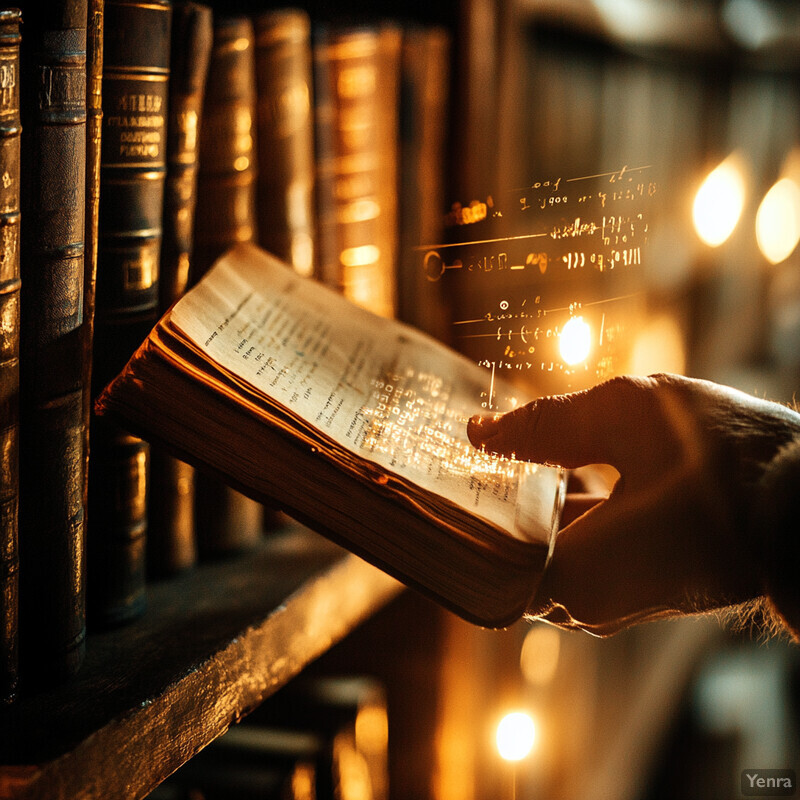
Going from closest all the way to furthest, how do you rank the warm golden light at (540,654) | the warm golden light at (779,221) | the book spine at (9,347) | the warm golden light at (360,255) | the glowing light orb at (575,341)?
the book spine at (9,347) < the glowing light orb at (575,341) < the warm golden light at (360,255) < the warm golden light at (540,654) < the warm golden light at (779,221)

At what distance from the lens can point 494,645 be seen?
2.90 feet

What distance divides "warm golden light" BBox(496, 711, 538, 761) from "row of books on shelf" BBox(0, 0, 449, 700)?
399mm

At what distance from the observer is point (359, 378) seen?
500mm

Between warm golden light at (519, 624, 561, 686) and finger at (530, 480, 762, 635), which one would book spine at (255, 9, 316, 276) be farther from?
warm golden light at (519, 624, 561, 686)

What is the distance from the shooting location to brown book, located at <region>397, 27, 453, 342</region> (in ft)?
2.48

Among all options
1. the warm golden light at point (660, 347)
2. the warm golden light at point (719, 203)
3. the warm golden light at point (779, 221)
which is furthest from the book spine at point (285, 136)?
the warm golden light at point (779, 221)

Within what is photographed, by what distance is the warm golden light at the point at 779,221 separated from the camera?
6.23 ft

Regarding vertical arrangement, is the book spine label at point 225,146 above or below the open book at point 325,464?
above

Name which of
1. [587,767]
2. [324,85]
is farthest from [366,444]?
[587,767]

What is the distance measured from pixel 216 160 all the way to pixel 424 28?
33 centimetres

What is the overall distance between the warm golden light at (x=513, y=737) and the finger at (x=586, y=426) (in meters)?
0.53

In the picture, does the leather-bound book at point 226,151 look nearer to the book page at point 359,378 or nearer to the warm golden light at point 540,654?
the book page at point 359,378

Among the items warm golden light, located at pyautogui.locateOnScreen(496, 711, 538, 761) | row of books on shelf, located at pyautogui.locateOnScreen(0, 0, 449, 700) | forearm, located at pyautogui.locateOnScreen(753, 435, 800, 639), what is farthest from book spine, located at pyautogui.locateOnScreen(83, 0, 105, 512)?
warm golden light, located at pyautogui.locateOnScreen(496, 711, 538, 761)

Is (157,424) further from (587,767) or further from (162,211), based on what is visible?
(587,767)
